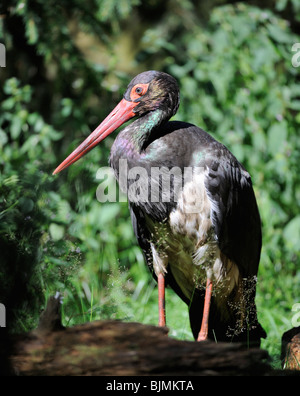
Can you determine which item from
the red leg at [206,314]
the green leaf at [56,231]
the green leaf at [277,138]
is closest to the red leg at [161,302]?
the red leg at [206,314]

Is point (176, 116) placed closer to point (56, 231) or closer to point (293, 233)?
point (293, 233)

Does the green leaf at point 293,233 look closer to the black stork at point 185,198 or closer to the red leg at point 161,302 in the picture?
the black stork at point 185,198

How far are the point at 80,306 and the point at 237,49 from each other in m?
2.58

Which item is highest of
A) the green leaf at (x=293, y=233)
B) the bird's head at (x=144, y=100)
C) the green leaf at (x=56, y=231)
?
the bird's head at (x=144, y=100)

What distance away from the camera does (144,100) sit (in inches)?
114

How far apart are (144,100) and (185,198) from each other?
0.54 metres

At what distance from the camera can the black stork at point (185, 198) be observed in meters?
2.79

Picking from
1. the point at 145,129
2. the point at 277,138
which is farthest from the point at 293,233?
the point at 145,129

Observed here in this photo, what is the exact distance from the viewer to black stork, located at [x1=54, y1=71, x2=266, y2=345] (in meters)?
2.79

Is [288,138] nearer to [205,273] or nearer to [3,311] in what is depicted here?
[205,273]

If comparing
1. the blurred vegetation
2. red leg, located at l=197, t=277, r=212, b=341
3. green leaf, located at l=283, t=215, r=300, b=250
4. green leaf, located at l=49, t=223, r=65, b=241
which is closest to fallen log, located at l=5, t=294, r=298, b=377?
red leg, located at l=197, t=277, r=212, b=341

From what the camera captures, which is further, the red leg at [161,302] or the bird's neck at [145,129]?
the red leg at [161,302]

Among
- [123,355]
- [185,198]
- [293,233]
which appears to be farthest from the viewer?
[293,233]

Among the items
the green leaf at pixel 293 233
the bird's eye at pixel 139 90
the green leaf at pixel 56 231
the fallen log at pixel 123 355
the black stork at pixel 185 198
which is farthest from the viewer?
the green leaf at pixel 293 233
